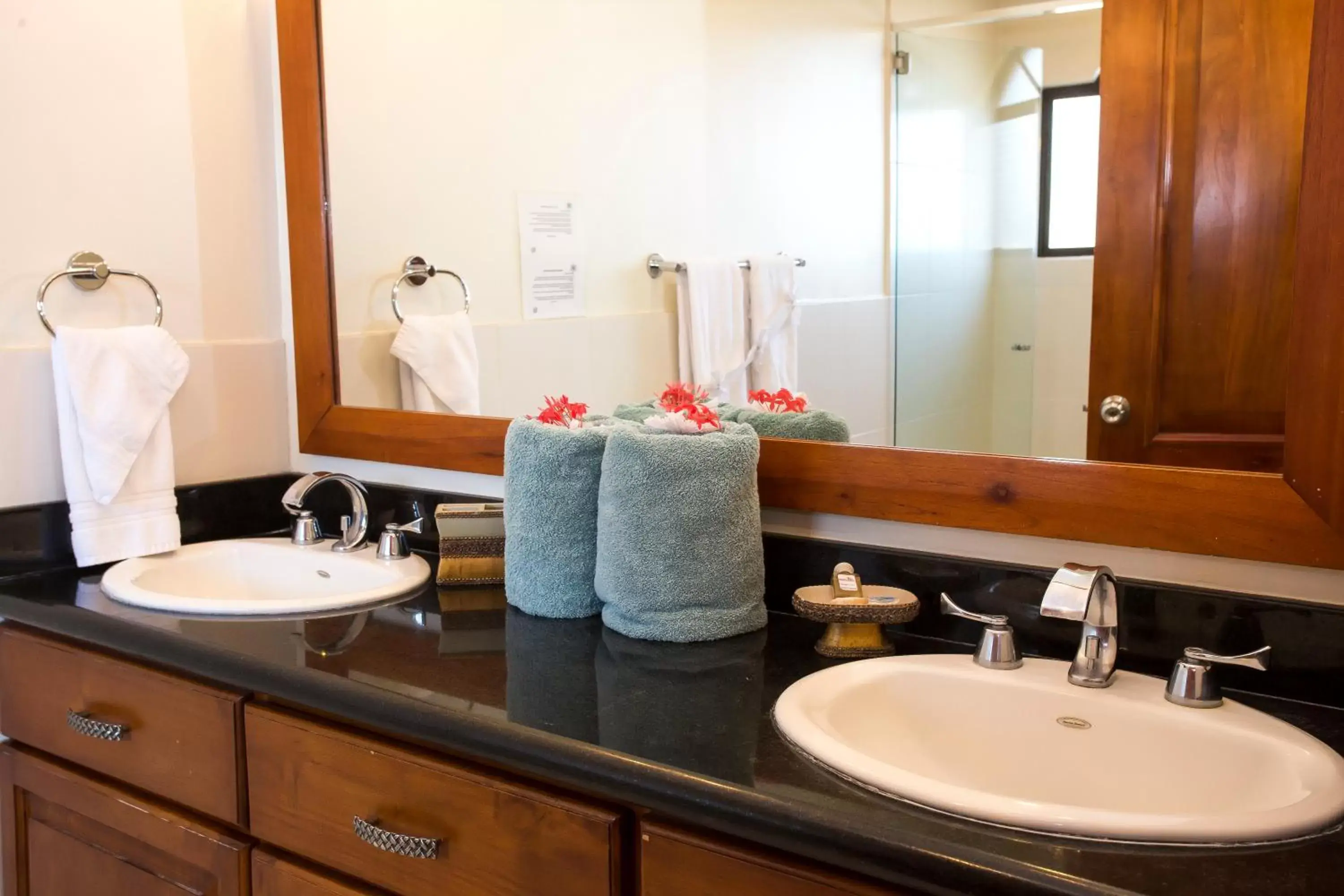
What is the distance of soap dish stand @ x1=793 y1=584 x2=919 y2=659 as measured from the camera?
124 centimetres

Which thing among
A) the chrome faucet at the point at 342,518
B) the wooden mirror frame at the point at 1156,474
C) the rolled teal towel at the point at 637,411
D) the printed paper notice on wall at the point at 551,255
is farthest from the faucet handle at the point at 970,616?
the chrome faucet at the point at 342,518

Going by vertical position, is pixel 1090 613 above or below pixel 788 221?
below

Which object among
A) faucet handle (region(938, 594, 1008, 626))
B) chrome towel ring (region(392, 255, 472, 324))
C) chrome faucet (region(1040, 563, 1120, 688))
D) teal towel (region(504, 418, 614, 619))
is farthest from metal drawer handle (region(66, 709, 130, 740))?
chrome faucet (region(1040, 563, 1120, 688))

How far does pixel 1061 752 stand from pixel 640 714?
0.39 m

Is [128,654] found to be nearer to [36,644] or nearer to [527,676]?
[36,644]

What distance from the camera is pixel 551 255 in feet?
5.61

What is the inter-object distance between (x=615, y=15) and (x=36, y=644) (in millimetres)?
1127

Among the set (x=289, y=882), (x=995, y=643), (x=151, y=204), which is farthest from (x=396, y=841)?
(x=151, y=204)

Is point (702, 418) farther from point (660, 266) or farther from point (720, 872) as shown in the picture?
point (720, 872)

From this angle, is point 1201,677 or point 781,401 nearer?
point 1201,677

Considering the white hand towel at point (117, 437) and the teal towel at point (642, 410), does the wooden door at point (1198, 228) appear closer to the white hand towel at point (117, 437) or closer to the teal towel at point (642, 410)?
the teal towel at point (642, 410)

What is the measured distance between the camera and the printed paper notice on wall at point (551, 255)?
5.53 feet

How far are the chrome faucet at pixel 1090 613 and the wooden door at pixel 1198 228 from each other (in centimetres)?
16

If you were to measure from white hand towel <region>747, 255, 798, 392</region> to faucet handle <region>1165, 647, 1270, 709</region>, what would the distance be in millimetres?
554
